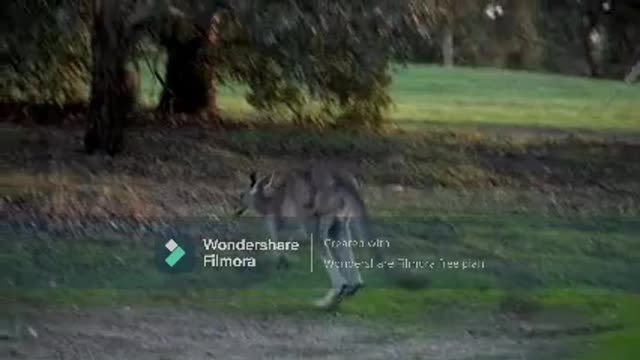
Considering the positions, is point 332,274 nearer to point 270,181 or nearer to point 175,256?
point 270,181

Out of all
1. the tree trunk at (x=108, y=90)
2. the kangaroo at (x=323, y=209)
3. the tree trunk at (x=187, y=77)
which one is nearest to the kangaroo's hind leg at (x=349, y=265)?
the kangaroo at (x=323, y=209)

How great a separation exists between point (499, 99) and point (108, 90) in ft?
4.66

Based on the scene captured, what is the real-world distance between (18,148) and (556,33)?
6.57ft

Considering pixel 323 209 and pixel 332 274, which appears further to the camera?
pixel 323 209

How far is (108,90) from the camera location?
17.7ft

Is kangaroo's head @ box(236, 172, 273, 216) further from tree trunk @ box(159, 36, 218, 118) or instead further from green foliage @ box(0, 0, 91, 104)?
green foliage @ box(0, 0, 91, 104)

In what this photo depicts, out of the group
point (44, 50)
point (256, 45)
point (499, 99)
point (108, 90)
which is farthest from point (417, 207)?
point (44, 50)

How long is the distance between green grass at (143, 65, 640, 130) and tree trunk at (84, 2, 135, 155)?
95 mm

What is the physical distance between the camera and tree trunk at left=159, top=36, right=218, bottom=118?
17.5 ft

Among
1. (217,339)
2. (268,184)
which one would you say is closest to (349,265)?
(268,184)

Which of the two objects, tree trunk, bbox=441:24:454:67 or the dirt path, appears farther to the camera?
tree trunk, bbox=441:24:454:67

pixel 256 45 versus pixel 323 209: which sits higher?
pixel 256 45

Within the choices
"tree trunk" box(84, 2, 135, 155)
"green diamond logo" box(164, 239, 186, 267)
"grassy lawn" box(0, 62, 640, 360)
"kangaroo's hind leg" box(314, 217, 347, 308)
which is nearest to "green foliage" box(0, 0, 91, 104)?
"tree trunk" box(84, 2, 135, 155)

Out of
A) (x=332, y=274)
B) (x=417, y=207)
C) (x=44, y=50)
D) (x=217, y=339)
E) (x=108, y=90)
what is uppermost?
(x=44, y=50)
